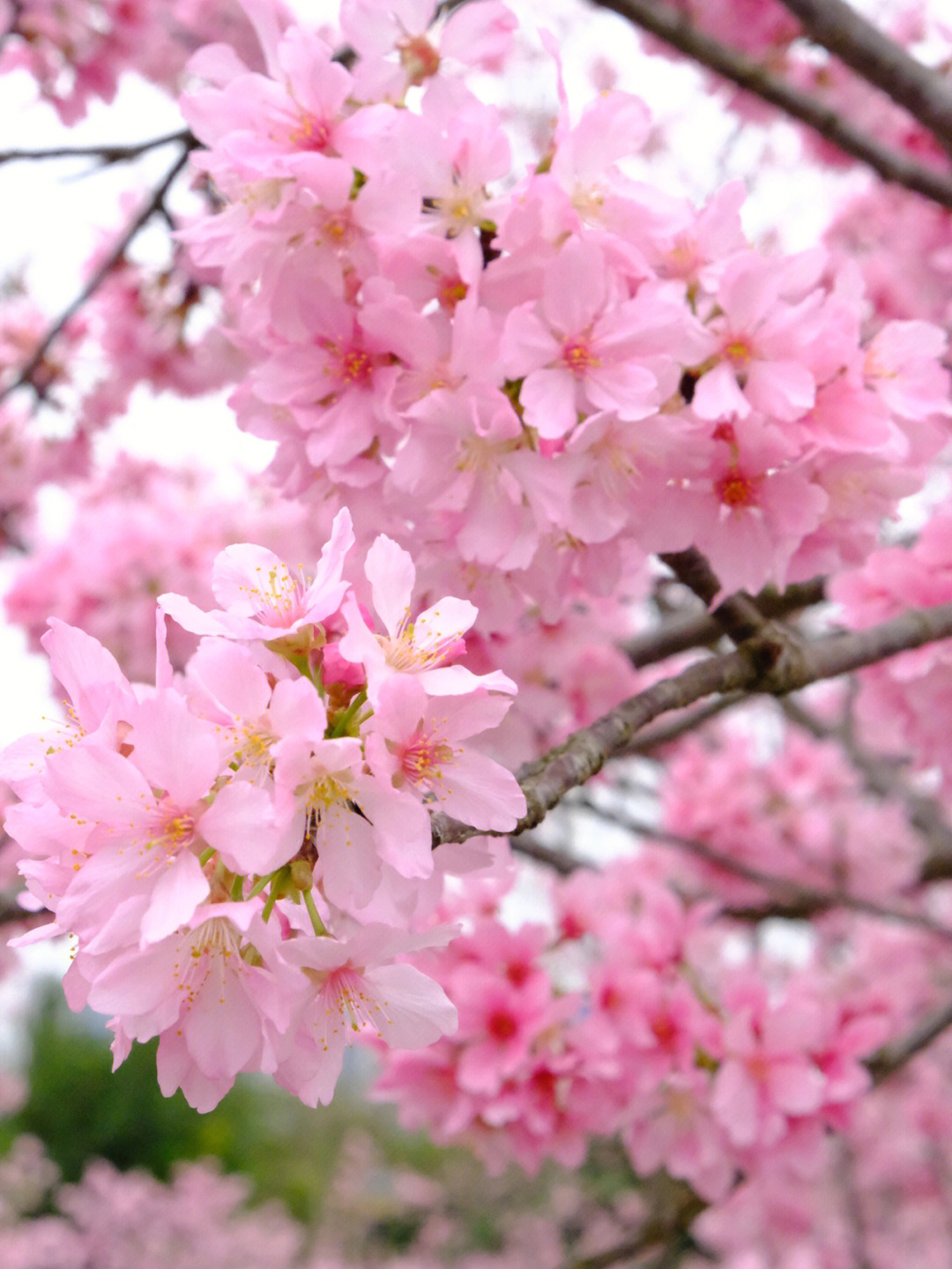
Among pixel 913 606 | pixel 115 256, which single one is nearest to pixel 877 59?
pixel 913 606

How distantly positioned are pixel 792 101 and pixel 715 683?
133cm

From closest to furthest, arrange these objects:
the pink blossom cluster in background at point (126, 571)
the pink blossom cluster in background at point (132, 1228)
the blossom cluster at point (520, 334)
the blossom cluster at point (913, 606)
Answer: the blossom cluster at point (520, 334) < the blossom cluster at point (913, 606) < the pink blossom cluster in background at point (126, 571) < the pink blossom cluster in background at point (132, 1228)

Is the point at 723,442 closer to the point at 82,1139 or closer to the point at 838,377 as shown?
the point at 838,377

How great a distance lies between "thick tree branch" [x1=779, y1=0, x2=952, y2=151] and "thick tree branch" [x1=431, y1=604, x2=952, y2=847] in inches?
35.8

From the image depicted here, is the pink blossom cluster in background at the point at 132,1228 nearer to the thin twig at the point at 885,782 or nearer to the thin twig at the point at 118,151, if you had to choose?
the thin twig at the point at 885,782

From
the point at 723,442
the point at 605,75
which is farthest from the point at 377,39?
the point at 605,75

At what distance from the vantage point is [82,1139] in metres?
10.1

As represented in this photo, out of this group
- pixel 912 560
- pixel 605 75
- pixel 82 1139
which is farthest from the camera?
pixel 82 1139

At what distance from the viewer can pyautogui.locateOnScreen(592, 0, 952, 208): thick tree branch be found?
1.83 meters

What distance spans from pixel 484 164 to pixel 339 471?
35 cm

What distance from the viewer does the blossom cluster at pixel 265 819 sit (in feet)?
2.17

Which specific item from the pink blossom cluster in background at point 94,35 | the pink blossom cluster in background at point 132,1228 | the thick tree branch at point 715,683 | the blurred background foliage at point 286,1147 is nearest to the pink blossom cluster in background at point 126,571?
the pink blossom cluster in background at point 94,35

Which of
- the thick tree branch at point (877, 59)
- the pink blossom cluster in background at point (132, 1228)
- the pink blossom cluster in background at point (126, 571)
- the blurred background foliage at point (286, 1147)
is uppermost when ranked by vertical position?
the thick tree branch at point (877, 59)

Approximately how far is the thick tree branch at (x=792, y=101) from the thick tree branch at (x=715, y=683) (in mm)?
990
